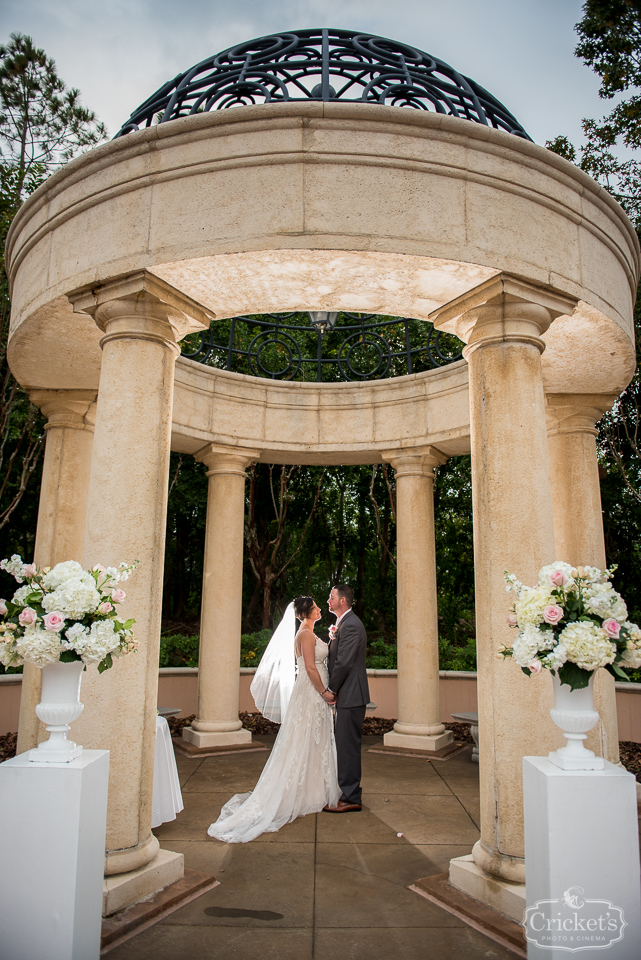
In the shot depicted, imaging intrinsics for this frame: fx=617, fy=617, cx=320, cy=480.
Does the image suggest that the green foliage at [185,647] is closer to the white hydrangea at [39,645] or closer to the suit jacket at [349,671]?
the suit jacket at [349,671]

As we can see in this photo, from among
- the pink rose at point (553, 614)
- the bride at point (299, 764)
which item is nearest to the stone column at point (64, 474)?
the bride at point (299, 764)

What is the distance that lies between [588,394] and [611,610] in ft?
18.8

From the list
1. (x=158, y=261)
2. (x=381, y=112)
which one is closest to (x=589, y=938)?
(x=158, y=261)

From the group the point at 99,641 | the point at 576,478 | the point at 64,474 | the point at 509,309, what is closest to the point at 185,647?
the point at 64,474

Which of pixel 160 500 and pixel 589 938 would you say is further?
pixel 160 500

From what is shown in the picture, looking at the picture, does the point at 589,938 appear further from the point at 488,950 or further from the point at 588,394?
the point at 588,394

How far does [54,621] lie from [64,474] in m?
5.83

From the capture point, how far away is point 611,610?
416cm

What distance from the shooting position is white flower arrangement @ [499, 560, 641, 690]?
404 centimetres

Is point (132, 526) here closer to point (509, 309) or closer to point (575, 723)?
point (575, 723)

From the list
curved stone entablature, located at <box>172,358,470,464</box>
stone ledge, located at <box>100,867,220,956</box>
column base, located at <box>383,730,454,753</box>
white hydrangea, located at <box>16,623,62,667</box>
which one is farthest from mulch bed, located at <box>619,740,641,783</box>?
white hydrangea, located at <box>16,623,62,667</box>

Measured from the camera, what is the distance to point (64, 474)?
374 inches

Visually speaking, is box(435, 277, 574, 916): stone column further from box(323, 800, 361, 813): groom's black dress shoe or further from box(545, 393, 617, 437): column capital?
box(545, 393, 617, 437): column capital

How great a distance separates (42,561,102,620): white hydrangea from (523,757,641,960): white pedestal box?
3.29m
